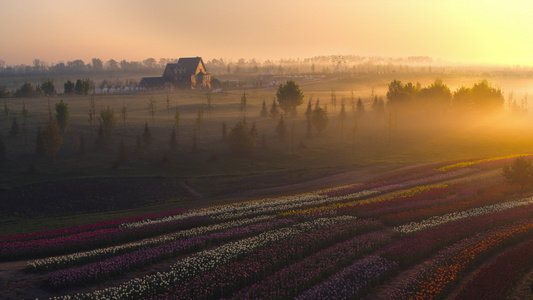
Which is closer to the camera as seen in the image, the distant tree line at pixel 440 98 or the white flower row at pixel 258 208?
the white flower row at pixel 258 208

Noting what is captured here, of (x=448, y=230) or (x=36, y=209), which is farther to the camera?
(x=36, y=209)

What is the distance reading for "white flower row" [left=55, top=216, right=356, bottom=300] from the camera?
18.9 meters

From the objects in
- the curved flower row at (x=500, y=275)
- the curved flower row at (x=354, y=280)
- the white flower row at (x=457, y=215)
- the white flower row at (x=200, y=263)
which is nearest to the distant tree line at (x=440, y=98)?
the white flower row at (x=457, y=215)

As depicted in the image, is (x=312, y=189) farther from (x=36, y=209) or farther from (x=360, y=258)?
(x=36, y=209)

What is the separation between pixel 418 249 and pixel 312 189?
1133 inches

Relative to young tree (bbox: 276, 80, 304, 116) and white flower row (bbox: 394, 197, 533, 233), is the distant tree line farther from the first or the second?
white flower row (bbox: 394, 197, 533, 233)

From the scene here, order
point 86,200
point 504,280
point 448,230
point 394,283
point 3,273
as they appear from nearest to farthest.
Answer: point 504,280 < point 394,283 < point 3,273 < point 448,230 < point 86,200

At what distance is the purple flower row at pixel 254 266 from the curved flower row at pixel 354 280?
10.6 ft

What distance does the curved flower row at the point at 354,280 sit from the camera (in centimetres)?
1811

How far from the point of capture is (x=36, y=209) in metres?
45.8

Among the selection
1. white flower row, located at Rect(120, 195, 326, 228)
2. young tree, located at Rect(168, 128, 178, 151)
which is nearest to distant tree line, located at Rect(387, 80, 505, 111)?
young tree, located at Rect(168, 128, 178, 151)

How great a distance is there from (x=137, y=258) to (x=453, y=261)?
56.1 feet

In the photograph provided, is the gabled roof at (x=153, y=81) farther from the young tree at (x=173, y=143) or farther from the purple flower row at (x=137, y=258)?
the purple flower row at (x=137, y=258)

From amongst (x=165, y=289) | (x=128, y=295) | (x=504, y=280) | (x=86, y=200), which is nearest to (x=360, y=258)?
(x=504, y=280)
